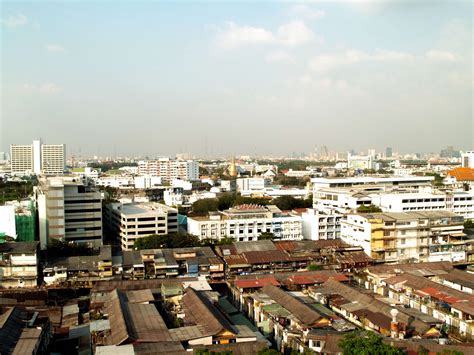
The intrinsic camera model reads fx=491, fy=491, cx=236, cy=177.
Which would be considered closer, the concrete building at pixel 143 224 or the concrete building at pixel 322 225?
the concrete building at pixel 143 224

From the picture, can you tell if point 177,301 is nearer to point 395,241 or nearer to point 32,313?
point 32,313

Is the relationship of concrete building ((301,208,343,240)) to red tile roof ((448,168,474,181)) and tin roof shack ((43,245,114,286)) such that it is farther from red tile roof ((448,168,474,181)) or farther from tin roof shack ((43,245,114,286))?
red tile roof ((448,168,474,181))

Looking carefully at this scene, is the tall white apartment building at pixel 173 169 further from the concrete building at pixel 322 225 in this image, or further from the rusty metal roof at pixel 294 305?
the rusty metal roof at pixel 294 305

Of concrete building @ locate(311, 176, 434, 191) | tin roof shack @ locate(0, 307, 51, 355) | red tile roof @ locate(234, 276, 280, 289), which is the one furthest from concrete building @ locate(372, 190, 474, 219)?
tin roof shack @ locate(0, 307, 51, 355)

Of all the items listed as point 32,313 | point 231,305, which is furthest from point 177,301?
point 32,313

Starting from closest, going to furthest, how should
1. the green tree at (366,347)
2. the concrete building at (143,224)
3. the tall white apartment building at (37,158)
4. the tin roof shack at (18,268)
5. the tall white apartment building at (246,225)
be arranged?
the green tree at (366,347) → the tin roof shack at (18,268) → the concrete building at (143,224) → the tall white apartment building at (246,225) → the tall white apartment building at (37,158)

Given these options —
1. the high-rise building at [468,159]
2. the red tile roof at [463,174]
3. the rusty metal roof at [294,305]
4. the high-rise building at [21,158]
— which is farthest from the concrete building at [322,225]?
the high-rise building at [21,158]
